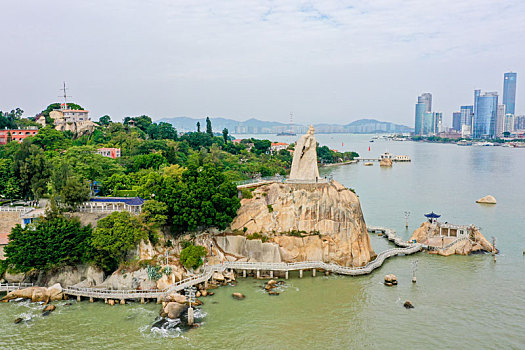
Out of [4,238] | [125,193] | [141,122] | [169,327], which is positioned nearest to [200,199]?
[125,193]

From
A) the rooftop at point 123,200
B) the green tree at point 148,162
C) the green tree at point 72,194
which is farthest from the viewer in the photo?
the green tree at point 148,162

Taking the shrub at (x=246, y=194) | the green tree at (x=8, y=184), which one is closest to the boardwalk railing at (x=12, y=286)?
the green tree at (x=8, y=184)

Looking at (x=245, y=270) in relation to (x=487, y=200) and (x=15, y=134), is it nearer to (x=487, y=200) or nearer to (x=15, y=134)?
(x=487, y=200)

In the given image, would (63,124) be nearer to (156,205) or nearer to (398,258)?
(156,205)

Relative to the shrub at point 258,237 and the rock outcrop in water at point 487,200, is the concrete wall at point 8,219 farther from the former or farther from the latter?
the rock outcrop in water at point 487,200

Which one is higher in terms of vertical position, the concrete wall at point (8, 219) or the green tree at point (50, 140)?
the green tree at point (50, 140)

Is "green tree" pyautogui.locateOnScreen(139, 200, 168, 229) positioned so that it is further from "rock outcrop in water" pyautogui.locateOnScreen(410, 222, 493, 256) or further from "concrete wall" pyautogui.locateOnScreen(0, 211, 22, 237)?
"rock outcrop in water" pyautogui.locateOnScreen(410, 222, 493, 256)
